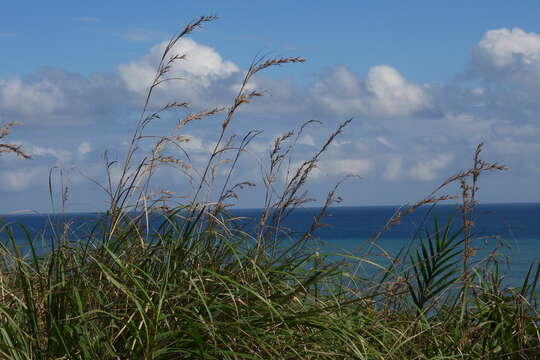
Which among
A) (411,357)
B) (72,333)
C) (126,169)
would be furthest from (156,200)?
(411,357)

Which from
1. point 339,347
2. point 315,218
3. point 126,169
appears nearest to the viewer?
point 339,347

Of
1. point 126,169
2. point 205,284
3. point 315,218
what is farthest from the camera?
point 315,218

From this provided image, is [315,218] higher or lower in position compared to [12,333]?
higher

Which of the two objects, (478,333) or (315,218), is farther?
(478,333)

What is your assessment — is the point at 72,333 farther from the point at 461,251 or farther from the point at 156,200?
the point at 461,251

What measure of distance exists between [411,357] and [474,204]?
93 cm

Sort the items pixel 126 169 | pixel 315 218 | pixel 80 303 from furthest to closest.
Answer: pixel 315 218
pixel 126 169
pixel 80 303

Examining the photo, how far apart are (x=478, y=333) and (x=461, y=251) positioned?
42 cm

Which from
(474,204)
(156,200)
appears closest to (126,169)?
(156,200)

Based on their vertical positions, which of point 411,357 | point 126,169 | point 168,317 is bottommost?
point 411,357

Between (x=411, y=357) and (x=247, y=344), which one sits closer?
(x=247, y=344)

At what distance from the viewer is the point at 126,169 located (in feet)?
10.5

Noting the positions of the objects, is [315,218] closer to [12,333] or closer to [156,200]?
[156,200]

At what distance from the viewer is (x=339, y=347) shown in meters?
2.79
